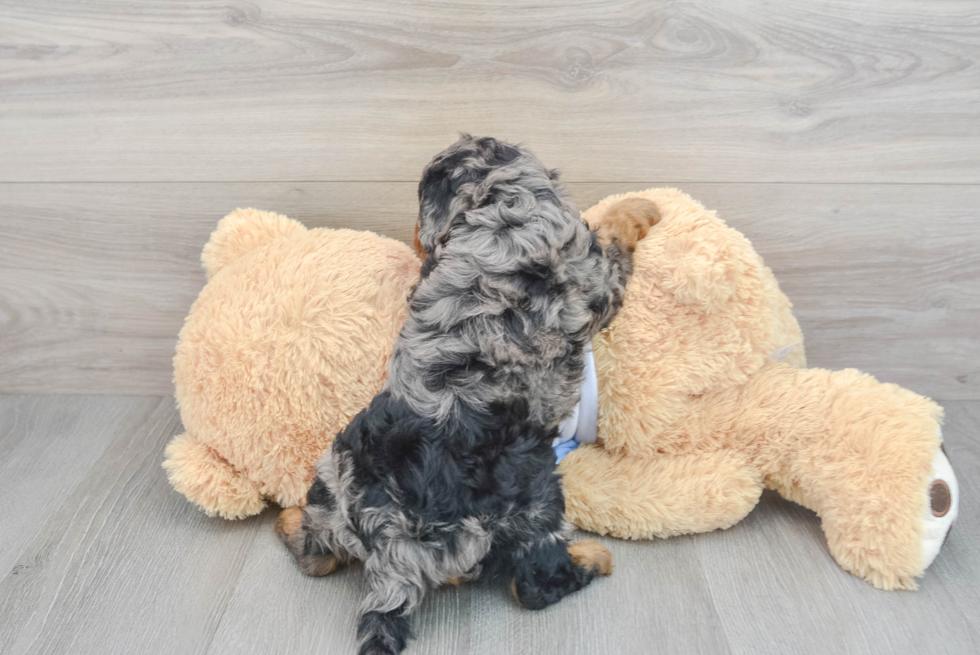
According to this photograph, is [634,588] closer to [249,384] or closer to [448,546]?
[448,546]

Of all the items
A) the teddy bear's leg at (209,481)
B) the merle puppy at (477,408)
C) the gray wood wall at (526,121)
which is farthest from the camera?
the gray wood wall at (526,121)

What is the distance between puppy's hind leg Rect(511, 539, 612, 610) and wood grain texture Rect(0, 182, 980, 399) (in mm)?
697

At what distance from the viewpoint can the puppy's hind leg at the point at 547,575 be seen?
1026 mm

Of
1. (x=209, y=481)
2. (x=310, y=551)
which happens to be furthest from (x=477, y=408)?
(x=209, y=481)

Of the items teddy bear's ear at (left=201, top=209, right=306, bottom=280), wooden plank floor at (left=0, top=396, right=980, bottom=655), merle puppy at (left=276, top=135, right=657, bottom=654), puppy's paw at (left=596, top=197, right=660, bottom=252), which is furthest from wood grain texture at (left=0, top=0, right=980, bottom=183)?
wooden plank floor at (left=0, top=396, right=980, bottom=655)

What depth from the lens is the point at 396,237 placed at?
4.76 feet

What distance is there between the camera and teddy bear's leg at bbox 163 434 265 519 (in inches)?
47.1

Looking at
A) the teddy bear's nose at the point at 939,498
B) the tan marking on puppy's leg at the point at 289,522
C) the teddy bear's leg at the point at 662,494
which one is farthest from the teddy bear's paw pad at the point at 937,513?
the tan marking on puppy's leg at the point at 289,522

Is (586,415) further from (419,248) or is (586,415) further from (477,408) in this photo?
(419,248)

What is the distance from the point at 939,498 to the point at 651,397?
0.44m

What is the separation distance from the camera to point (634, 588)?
109 centimetres

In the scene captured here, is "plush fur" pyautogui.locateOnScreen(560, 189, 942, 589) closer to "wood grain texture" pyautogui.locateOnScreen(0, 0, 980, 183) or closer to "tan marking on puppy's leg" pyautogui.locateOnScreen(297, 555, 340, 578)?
"wood grain texture" pyautogui.locateOnScreen(0, 0, 980, 183)

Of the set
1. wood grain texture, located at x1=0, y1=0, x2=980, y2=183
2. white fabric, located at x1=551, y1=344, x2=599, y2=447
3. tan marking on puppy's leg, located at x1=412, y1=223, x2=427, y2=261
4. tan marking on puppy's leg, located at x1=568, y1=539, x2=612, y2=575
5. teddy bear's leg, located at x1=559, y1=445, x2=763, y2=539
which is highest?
wood grain texture, located at x1=0, y1=0, x2=980, y2=183

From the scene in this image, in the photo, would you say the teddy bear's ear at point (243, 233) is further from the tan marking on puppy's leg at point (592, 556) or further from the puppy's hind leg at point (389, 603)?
the tan marking on puppy's leg at point (592, 556)
